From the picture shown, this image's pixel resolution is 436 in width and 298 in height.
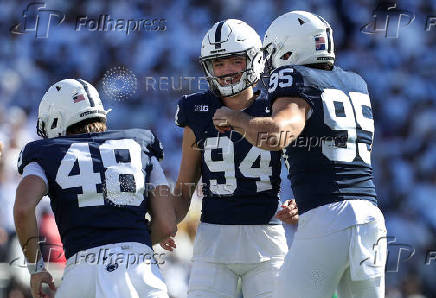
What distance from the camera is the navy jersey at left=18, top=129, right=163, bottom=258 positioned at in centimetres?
340

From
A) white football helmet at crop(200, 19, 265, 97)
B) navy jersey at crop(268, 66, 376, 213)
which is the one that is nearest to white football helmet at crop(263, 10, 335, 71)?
navy jersey at crop(268, 66, 376, 213)

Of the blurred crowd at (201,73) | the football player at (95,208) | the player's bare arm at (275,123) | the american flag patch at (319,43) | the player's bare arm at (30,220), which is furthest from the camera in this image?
the blurred crowd at (201,73)

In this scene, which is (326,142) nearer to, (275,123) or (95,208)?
(275,123)

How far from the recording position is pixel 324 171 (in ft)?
11.1

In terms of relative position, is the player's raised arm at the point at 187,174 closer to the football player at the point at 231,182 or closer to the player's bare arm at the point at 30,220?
the football player at the point at 231,182

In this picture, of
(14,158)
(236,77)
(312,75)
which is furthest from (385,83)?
(312,75)

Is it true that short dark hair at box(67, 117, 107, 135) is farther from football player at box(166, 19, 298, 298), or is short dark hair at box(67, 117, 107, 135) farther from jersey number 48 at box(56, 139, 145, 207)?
football player at box(166, 19, 298, 298)

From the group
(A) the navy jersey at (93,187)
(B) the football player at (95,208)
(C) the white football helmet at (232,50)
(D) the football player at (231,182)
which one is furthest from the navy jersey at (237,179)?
(A) the navy jersey at (93,187)

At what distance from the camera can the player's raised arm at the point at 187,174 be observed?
4277mm

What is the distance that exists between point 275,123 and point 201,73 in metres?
6.29

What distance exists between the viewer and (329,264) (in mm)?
3211

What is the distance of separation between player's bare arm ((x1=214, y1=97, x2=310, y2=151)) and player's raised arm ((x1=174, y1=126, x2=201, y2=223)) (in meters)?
0.96

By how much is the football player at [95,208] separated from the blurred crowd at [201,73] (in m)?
4.51

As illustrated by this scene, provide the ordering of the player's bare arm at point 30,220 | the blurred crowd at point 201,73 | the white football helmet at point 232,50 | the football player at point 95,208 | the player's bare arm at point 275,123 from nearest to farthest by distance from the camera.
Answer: the player's bare arm at point 275,123 → the football player at point 95,208 → the player's bare arm at point 30,220 → the white football helmet at point 232,50 → the blurred crowd at point 201,73
